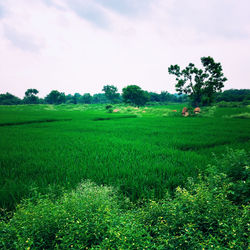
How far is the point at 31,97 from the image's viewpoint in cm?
9294

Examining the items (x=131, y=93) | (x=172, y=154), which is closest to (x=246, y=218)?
(x=172, y=154)

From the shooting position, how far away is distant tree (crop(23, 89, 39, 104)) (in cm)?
9339

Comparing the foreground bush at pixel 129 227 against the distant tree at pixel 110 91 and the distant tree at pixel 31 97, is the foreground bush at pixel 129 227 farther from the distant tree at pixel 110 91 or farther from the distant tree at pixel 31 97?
the distant tree at pixel 31 97

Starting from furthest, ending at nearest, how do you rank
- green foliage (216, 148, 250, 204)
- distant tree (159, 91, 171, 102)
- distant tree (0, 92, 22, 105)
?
distant tree (159, 91, 171, 102) → distant tree (0, 92, 22, 105) → green foliage (216, 148, 250, 204)

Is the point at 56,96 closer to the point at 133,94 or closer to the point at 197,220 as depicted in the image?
the point at 133,94

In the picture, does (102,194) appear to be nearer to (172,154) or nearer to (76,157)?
(76,157)

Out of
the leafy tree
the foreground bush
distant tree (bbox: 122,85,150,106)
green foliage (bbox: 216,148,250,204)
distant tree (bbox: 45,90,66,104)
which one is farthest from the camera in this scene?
distant tree (bbox: 45,90,66,104)

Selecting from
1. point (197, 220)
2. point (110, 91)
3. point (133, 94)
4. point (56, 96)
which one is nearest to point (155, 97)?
point (110, 91)

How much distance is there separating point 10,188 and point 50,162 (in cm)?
170

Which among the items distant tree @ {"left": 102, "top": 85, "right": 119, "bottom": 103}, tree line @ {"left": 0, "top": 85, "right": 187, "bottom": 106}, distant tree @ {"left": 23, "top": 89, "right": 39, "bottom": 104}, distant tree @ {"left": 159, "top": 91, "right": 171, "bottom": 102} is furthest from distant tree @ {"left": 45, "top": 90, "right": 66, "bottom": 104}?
distant tree @ {"left": 159, "top": 91, "right": 171, "bottom": 102}

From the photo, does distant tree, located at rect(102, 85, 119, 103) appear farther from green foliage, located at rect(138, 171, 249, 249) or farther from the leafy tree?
green foliage, located at rect(138, 171, 249, 249)

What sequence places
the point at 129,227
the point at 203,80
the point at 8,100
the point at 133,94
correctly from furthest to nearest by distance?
1. the point at 8,100
2. the point at 133,94
3. the point at 203,80
4. the point at 129,227

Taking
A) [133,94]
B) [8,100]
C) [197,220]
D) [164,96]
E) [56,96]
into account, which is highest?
[164,96]

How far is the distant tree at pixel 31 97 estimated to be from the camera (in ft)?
306
